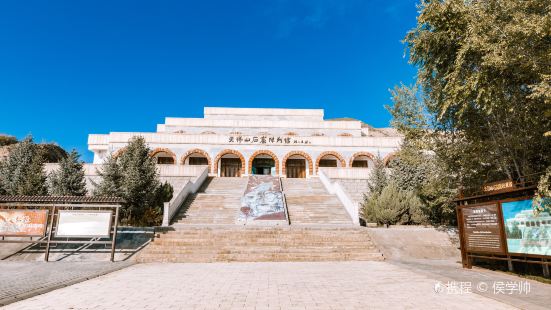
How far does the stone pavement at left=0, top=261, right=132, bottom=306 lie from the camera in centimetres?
661

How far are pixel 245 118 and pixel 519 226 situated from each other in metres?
36.0

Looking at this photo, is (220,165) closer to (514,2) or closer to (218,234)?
(218,234)

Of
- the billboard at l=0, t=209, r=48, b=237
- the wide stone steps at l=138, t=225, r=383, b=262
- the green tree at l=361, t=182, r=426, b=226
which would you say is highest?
the green tree at l=361, t=182, r=426, b=226

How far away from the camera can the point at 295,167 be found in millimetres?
32719

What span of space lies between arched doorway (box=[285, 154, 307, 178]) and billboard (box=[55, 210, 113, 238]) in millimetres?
22175

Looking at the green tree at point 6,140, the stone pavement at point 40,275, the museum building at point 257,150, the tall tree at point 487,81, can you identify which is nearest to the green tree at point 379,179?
the tall tree at point 487,81

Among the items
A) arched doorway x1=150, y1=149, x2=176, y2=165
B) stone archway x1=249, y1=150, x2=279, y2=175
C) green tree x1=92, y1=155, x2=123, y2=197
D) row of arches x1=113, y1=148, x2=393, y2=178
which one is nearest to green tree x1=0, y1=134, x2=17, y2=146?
row of arches x1=113, y1=148, x2=393, y2=178

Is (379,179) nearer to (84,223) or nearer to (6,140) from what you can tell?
(84,223)

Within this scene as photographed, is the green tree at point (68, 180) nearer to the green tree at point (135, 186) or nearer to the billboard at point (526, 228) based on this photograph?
the green tree at point (135, 186)

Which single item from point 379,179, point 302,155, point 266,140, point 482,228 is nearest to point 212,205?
point 379,179

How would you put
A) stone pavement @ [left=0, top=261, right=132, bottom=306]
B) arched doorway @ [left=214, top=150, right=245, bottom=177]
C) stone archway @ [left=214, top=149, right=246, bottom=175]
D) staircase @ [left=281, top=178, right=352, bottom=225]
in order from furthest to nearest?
1. arched doorway @ [left=214, top=150, right=245, bottom=177]
2. stone archway @ [left=214, top=149, right=246, bottom=175]
3. staircase @ [left=281, top=178, right=352, bottom=225]
4. stone pavement @ [left=0, top=261, right=132, bottom=306]

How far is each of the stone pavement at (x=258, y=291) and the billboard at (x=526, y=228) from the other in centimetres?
286

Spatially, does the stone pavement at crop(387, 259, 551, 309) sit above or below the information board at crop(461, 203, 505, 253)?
below

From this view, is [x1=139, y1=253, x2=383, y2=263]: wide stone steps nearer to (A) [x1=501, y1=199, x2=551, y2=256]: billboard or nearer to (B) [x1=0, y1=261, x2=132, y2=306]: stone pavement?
(B) [x1=0, y1=261, x2=132, y2=306]: stone pavement
